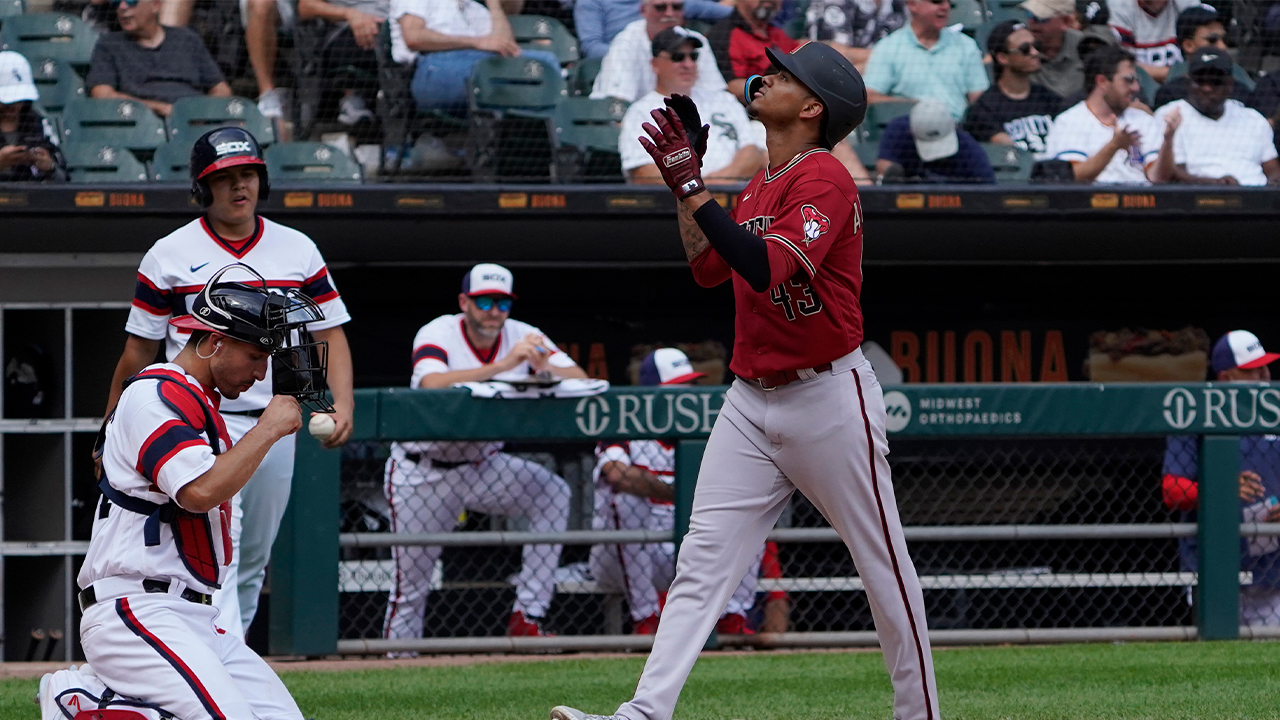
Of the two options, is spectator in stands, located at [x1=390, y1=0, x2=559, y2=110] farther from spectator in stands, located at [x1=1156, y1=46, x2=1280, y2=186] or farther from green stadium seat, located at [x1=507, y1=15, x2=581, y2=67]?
spectator in stands, located at [x1=1156, y1=46, x2=1280, y2=186]

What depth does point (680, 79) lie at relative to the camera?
696cm

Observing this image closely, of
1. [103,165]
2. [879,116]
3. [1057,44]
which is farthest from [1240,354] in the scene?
[103,165]

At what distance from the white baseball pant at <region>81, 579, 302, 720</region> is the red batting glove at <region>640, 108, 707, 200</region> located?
1203 mm

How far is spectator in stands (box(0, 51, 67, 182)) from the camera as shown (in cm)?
625

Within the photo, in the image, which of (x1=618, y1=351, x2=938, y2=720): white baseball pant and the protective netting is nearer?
(x1=618, y1=351, x2=938, y2=720): white baseball pant

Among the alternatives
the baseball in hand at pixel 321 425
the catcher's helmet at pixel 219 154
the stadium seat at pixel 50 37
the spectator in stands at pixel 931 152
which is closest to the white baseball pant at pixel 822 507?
the baseball in hand at pixel 321 425

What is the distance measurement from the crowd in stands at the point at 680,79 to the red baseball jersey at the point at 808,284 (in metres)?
3.67

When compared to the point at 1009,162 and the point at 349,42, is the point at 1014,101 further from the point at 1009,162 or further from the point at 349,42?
the point at 349,42

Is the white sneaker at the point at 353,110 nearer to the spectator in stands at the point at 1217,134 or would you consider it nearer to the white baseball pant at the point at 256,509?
the white baseball pant at the point at 256,509

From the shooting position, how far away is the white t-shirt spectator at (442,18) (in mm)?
7020

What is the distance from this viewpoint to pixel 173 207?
6055mm

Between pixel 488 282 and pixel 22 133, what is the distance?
2.43 metres

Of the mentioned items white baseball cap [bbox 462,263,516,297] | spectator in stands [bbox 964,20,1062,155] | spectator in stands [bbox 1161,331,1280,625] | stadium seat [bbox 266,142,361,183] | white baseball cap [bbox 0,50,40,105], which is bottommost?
spectator in stands [bbox 1161,331,1280,625]

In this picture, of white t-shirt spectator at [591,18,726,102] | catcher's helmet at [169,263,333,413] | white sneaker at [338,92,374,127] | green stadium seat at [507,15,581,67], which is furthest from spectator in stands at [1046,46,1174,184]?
catcher's helmet at [169,263,333,413]
